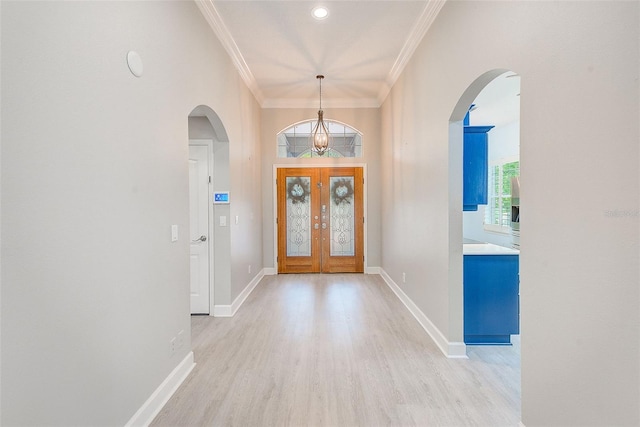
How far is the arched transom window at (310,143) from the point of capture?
6.19m

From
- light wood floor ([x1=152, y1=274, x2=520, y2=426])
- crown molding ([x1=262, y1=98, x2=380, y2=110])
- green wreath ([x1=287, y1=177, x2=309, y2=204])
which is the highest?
crown molding ([x1=262, y1=98, x2=380, y2=110])

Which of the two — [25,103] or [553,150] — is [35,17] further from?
[553,150]

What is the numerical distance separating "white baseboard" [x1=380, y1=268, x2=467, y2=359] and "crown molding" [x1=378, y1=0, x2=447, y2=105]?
118 inches

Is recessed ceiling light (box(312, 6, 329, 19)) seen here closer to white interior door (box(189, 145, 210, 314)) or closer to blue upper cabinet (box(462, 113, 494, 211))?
blue upper cabinet (box(462, 113, 494, 211))

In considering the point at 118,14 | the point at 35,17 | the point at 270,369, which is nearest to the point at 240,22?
the point at 118,14

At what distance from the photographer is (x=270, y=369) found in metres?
2.66

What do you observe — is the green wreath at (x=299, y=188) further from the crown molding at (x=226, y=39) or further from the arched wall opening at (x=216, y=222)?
the arched wall opening at (x=216, y=222)

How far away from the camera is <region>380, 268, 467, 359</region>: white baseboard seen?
9.28ft

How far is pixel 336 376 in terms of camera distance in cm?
253

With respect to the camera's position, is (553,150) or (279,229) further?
(279,229)

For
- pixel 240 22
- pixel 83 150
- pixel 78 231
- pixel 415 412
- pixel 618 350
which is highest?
pixel 240 22

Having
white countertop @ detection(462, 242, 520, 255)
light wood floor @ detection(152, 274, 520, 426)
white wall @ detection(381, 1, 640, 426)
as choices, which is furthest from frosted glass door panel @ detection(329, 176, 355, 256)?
white wall @ detection(381, 1, 640, 426)

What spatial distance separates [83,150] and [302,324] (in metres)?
2.81

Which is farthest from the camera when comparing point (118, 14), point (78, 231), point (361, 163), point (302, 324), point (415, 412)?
point (361, 163)
